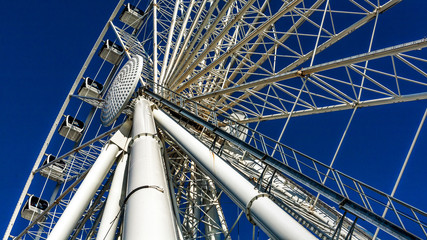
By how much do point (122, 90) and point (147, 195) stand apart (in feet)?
21.6

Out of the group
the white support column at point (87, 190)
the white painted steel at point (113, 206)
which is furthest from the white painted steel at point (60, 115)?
the white painted steel at point (113, 206)

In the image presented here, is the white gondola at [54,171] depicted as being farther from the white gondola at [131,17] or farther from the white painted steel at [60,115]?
the white gondola at [131,17]

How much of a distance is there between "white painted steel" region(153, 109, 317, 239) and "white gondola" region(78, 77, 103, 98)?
13654mm

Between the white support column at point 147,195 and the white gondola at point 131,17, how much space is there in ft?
Result: 55.9

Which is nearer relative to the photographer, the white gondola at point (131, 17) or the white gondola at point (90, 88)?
the white gondola at point (90, 88)

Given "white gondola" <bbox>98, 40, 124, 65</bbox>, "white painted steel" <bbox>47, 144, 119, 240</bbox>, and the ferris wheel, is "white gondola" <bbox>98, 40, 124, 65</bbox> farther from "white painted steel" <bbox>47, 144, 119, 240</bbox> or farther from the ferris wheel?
"white painted steel" <bbox>47, 144, 119, 240</bbox>

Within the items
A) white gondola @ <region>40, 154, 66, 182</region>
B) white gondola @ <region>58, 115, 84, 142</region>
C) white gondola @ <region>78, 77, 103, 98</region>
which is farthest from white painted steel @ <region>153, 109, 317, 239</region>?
white gondola @ <region>40, 154, 66, 182</region>

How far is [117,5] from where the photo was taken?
24672 millimetres

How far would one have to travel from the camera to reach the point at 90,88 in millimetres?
23703

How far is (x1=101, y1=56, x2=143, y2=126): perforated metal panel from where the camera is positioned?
13.0 metres

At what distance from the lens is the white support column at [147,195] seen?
629 cm

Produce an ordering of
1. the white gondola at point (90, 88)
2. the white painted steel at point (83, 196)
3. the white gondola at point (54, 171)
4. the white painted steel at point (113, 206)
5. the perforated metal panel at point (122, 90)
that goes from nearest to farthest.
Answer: the white painted steel at point (113, 206)
the white painted steel at point (83, 196)
the perforated metal panel at point (122, 90)
the white gondola at point (54, 171)
the white gondola at point (90, 88)

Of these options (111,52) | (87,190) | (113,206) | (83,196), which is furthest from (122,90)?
(111,52)

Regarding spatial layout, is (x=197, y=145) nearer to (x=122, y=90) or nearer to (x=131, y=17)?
(x=122, y=90)
